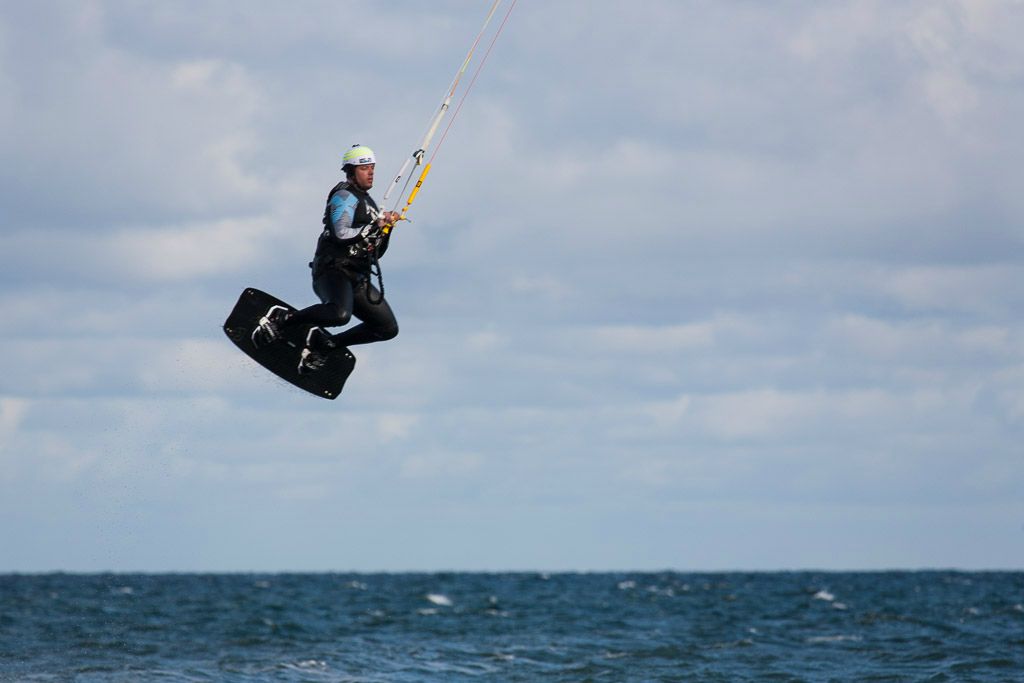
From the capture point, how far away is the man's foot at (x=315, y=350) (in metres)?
16.5

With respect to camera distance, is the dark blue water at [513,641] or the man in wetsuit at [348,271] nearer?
the man in wetsuit at [348,271]

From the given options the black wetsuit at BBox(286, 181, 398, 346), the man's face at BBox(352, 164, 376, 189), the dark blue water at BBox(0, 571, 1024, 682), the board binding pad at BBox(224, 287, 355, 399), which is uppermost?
the man's face at BBox(352, 164, 376, 189)

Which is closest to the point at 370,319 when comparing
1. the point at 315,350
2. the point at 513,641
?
the point at 315,350

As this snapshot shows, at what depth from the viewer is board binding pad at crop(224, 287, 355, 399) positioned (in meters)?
16.4

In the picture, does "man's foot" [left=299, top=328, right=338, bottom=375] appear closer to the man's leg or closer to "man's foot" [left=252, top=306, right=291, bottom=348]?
the man's leg

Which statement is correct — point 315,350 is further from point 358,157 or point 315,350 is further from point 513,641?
point 513,641

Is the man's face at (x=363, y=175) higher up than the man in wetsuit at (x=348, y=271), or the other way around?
the man's face at (x=363, y=175)

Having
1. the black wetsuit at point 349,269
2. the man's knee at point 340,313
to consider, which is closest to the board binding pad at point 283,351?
the black wetsuit at point 349,269

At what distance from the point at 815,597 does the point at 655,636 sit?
3191 cm

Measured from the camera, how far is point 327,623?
44.3 metres

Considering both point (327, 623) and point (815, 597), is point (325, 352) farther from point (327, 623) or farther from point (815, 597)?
point (815, 597)

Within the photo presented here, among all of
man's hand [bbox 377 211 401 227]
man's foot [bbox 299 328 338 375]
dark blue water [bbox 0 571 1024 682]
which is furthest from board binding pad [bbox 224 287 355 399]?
dark blue water [bbox 0 571 1024 682]

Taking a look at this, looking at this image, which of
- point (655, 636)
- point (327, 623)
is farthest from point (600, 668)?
point (327, 623)

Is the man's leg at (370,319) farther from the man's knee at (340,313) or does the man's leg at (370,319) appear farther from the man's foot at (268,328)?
the man's foot at (268,328)
